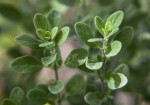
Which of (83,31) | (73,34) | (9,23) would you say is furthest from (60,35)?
(9,23)

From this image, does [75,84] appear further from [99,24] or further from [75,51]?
[99,24]

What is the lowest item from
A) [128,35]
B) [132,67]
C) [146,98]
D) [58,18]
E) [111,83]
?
[146,98]

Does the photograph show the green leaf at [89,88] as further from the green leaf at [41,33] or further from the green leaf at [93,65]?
the green leaf at [41,33]

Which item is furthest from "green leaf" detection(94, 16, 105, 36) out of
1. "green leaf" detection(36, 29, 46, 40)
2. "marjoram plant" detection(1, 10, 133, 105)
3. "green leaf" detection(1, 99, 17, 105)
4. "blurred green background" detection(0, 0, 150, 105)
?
"green leaf" detection(1, 99, 17, 105)

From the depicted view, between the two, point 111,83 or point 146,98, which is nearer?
point 111,83

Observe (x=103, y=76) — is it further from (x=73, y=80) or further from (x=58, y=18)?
(x=58, y=18)

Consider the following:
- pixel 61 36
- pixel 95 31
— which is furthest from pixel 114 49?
pixel 95 31

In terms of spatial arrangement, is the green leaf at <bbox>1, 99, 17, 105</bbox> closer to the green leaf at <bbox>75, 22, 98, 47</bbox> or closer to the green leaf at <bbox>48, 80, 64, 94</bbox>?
the green leaf at <bbox>48, 80, 64, 94</bbox>
